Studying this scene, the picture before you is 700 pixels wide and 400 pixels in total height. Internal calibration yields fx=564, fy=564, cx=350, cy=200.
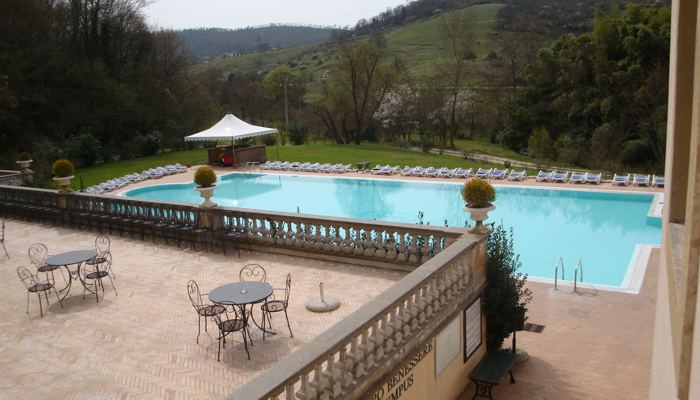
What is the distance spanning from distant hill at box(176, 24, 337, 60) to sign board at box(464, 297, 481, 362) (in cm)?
17555

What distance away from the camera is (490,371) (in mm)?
8516

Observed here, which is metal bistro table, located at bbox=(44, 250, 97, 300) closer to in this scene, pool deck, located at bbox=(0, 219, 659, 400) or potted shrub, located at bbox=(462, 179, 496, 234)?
pool deck, located at bbox=(0, 219, 659, 400)

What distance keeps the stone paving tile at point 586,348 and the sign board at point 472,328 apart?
62 centimetres

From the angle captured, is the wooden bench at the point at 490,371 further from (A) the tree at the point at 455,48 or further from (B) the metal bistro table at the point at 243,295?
(A) the tree at the point at 455,48

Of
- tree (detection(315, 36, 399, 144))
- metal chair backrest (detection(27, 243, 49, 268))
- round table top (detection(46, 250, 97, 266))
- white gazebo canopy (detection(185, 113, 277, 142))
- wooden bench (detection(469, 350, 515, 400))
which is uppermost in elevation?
tree (detection(315, 36, 399, 144))

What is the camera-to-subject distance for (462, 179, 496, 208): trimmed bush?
9.23 metres

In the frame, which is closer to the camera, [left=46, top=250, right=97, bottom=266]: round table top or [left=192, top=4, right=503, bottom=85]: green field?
[left=46, top=250, right=97, bottom=266]: round table top

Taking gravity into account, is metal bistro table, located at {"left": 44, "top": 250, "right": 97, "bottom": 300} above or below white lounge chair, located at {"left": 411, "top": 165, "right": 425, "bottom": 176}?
above

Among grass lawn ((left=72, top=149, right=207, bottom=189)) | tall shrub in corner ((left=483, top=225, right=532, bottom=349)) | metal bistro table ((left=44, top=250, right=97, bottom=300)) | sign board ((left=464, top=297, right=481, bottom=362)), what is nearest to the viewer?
sign board ((left=464, top=297, right=481, bottom=362))

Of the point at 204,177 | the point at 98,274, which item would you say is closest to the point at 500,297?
the point at 98,274

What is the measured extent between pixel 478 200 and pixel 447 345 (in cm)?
246

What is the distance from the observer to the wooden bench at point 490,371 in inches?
326

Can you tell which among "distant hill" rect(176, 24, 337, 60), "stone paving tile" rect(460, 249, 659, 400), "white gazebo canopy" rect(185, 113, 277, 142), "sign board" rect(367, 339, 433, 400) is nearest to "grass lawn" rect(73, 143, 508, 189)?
"white gazebo canopy" rect(185, 113, 277, 142)

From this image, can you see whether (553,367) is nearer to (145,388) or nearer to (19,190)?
(145,388)
